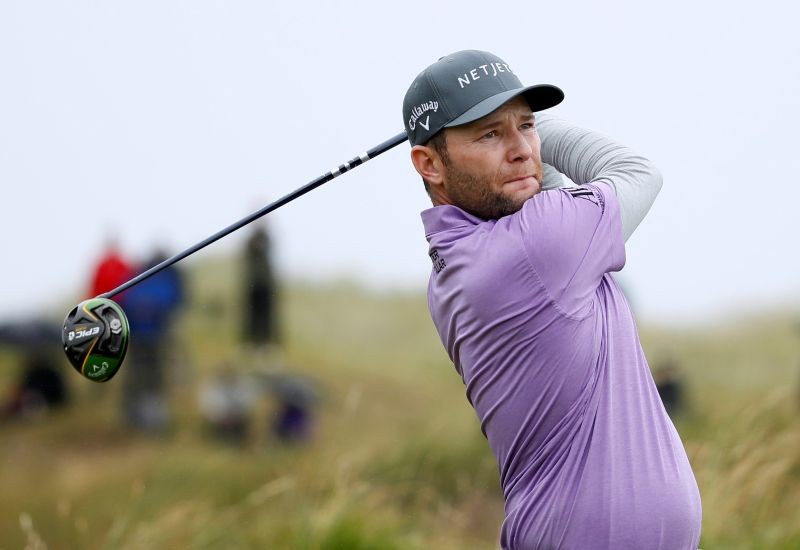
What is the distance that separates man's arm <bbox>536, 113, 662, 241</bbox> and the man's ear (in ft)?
1.19

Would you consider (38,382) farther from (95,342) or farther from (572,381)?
(572,381)

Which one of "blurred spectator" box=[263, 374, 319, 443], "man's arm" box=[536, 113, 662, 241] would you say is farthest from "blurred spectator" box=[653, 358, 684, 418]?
"man's arm" box=[536, 113, 662, 241]

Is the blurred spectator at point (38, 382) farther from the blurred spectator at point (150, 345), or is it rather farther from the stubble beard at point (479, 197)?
the stubble beard at point (479, 197)

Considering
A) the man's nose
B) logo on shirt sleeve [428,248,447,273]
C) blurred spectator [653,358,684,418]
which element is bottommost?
blurred spectator [653,358,684,418]

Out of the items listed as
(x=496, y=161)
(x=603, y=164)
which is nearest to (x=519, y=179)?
(x=496, y=161)

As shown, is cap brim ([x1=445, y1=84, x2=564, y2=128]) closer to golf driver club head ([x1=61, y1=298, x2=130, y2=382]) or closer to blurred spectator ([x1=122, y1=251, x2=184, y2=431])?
golf driver club head ([x1=61, y1=298, x2=130, y2=382])

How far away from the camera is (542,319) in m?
3.00

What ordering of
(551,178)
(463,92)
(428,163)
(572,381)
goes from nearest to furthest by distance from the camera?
(572,381)
(463,92)
(428,163)
(551,178)

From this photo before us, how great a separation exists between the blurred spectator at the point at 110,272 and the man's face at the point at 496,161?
252 inches

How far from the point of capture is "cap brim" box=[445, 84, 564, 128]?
121 inches

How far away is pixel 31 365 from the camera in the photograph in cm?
985

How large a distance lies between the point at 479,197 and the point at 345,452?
6.16 metres

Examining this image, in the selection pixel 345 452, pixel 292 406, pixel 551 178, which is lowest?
pixel 345 452

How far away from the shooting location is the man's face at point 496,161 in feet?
10.3
